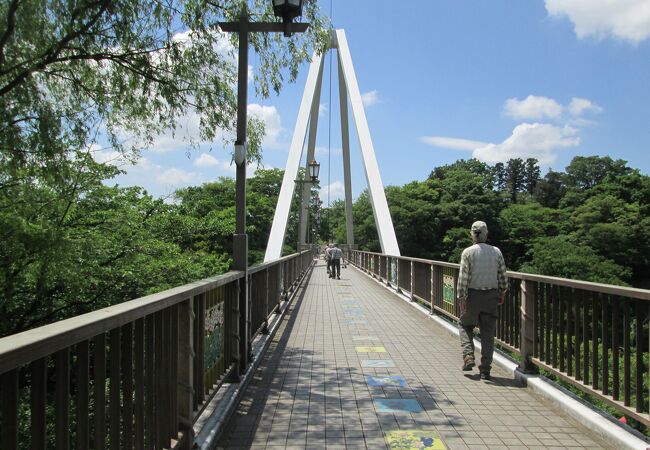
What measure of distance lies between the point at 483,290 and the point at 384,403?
1.72 m

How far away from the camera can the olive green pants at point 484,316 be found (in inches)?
216

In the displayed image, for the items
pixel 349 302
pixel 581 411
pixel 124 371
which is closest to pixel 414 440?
pixel 581 411

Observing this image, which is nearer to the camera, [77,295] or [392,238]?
[77,295]

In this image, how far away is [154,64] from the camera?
7.34 metres

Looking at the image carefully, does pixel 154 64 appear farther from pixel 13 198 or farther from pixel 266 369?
pixel 266 369

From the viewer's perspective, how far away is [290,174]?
2952cm

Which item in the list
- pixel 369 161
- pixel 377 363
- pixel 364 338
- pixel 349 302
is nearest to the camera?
pixel 377 363

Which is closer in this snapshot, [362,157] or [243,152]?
[243,152]

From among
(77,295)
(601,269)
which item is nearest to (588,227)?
(601,269)

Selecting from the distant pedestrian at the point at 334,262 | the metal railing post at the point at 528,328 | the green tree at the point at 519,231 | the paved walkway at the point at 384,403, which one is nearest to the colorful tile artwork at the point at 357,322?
the paved walkway at the point at 384,403

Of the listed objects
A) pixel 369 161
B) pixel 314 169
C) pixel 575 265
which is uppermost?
pixel 369 161

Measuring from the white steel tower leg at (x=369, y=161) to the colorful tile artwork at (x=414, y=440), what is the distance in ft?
59.9

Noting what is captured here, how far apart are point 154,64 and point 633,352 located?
21.6 feet

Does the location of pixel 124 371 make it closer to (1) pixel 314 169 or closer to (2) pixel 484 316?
(2) pixel 484 316
